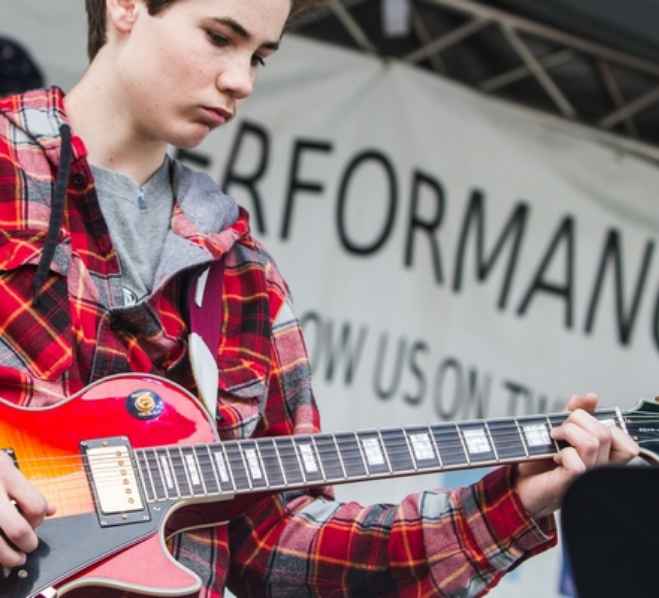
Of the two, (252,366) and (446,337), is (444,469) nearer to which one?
(252,366)

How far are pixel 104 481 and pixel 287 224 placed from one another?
9.99ft

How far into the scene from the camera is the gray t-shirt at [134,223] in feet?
8.51

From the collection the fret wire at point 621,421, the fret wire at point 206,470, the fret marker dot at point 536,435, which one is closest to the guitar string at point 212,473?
the fret wire at point 206,470

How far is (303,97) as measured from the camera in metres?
5.46

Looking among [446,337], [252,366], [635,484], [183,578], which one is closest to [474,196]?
[446,337]

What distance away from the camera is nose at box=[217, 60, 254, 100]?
8.39 feet

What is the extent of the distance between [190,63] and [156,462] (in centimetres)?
62

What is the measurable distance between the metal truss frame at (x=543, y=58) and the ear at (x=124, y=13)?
276 cm

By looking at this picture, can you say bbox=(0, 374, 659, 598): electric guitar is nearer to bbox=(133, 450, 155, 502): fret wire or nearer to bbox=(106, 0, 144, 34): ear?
bbox=(133, 450, 155, 502): fret wire

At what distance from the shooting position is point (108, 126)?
8.65ft

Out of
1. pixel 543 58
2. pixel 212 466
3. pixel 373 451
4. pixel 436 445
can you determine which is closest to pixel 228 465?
pixel 212 466

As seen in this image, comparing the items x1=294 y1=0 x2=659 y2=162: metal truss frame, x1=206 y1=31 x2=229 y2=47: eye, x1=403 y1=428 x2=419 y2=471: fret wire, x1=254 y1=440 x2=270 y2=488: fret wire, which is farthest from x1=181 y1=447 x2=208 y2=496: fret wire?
x1=294 y1=0 x2=659 y2=162: metal truss frame

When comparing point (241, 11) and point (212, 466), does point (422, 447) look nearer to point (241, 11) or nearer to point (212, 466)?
point (212, 466)

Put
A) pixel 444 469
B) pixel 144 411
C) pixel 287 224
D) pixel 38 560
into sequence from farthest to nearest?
pixel 287 224 → pixel 444 469 → pixel 144 411 → pixel 38 560
